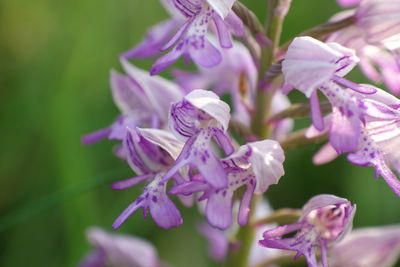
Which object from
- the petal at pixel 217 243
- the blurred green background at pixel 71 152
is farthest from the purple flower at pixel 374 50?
the blurred green background at pixel 71 152

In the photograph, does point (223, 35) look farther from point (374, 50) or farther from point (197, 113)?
point (374, 50)

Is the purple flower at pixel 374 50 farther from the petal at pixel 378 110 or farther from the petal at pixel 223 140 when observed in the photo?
the petal at pixel 223 140

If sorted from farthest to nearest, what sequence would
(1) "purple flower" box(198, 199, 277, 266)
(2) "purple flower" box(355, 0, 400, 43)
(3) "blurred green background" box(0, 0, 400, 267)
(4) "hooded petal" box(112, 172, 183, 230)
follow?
1. (3) "blurred green background" box(0, 0, 400, 267)
2. (1) "purple flower" box(198, 199, 277, 266)
3. (2) "purple flower" box(355, 0, 400, 43)
4. (4) "hooded petal" box(112, 172, 183, 230)

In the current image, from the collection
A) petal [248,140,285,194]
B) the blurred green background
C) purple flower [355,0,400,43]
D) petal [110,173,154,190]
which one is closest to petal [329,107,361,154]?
petal [248,140,285,194]

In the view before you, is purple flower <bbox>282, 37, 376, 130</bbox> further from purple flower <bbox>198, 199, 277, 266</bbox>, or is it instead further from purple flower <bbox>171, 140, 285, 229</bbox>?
purple flower <bbox>198, 199, 277, 266</bbox>

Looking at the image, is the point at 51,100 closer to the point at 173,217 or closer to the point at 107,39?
the point at 107,39

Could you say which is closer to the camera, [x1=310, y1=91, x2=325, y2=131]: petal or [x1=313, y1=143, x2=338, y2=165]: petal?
[x1=310, y1=91, x2=325, y2=131]: petal

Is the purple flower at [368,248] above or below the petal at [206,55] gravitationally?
below

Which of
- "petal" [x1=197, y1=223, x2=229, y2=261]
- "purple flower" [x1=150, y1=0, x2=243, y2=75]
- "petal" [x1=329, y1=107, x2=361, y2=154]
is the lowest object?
"petal" [x1=197, y1=223, x2=229, y2=261]

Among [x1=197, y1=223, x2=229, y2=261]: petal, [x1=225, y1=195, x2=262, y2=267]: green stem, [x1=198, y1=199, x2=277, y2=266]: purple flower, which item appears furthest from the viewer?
[x1=197, y1=223, x2=229, y2=261]: petal

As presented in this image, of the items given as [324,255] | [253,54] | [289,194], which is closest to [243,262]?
[324,255]
